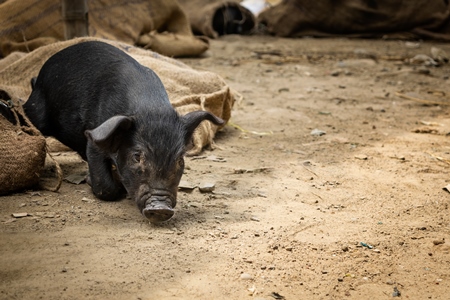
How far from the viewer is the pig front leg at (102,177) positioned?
3.68m

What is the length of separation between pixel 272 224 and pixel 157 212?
2.26 feet

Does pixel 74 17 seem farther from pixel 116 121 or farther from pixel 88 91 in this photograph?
pixel 116 121

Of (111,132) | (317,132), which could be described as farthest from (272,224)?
(317,132)

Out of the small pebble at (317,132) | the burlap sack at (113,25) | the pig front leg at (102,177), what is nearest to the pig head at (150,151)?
the pig front leg at (102,177)

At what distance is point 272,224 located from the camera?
3518 millimetres

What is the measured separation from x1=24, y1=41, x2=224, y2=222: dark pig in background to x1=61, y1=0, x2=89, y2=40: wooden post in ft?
4.87

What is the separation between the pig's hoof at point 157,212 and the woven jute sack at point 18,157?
88cm

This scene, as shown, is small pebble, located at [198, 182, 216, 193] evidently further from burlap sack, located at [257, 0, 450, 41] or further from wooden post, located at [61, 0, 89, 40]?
burlap sack, located at [257, 0, 450, 41]

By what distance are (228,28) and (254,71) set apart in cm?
331

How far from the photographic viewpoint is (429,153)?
5.11m

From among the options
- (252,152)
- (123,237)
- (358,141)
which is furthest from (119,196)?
(358,141)

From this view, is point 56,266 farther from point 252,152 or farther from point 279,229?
point 252,152

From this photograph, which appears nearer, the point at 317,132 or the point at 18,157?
the point at 18,157

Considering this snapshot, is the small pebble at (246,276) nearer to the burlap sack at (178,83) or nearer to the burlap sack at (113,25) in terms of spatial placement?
the burlap sack at (178,83)
